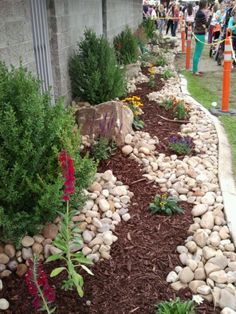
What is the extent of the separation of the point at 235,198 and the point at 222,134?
2.06 m

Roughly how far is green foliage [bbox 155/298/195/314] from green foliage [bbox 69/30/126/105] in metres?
3.90

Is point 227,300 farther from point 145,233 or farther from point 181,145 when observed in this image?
point 181,145

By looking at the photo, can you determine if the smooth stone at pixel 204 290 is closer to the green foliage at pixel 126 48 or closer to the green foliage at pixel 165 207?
the green foliage at pixel 165 207

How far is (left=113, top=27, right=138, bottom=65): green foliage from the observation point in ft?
31.0

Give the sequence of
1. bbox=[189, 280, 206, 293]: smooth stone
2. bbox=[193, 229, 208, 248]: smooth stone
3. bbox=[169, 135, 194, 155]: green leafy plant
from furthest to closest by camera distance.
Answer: bbox=[169, 135, 194, 155]: green leafy plant
bbox=[193, 229, 208, 248]: smooth stone
bbox=[189, 280, 206, 293]: smooth stone

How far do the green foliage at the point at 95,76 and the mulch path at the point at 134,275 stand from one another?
2.45 meters

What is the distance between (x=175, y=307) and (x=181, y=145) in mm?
2752

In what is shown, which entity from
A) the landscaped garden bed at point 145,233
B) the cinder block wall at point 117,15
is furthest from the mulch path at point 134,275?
the cinder block wall at point 117,15

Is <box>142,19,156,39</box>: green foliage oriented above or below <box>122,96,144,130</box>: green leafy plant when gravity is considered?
below

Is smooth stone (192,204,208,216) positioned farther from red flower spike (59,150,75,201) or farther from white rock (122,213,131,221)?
red flower spike (59,150,75,201)

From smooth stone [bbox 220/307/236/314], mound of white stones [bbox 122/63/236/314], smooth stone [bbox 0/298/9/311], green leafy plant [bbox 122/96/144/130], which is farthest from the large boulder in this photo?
smooth stone [bbox 220/307/236/314]

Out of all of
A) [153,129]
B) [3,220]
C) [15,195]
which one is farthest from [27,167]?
[153,129]

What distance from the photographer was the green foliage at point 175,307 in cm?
250

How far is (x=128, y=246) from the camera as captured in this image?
326 cm
